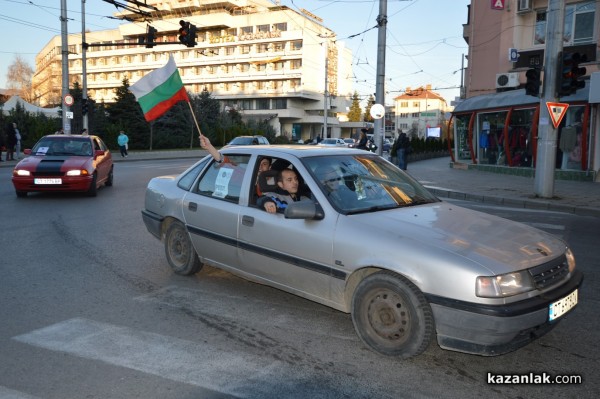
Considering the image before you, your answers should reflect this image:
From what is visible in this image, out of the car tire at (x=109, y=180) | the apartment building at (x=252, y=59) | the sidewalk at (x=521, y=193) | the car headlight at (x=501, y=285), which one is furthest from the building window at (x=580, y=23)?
the apartment building at (x=252, y=59)

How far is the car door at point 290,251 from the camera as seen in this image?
4.11 m

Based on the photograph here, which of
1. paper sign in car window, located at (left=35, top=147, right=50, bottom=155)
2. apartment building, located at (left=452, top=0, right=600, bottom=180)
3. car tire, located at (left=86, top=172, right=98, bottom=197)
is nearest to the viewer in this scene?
car tire, located at (left=86, top=172, right=98, bottom=197)

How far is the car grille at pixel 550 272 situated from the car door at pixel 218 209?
264 centimetres

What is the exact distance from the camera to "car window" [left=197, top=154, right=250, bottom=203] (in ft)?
16.8

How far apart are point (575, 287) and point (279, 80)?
3197 inches

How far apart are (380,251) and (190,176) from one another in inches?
114

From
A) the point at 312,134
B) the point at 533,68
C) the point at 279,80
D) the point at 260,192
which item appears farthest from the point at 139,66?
the point at 260,192

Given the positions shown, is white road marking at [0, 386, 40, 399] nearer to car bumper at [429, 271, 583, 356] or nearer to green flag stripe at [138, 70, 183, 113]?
car bumper at [429, 271, 583, 356]

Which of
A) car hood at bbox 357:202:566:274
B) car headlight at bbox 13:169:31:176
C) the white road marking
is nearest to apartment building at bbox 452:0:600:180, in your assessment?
car hood at bbox 357:202:566:274

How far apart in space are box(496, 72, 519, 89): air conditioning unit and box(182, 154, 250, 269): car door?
2047cm

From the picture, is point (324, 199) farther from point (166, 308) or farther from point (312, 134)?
point (312, 134)

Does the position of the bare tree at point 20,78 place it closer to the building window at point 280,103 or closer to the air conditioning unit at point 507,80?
the building window at point 280,103

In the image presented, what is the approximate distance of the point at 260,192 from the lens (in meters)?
4.96

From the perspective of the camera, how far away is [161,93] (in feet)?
21.1
